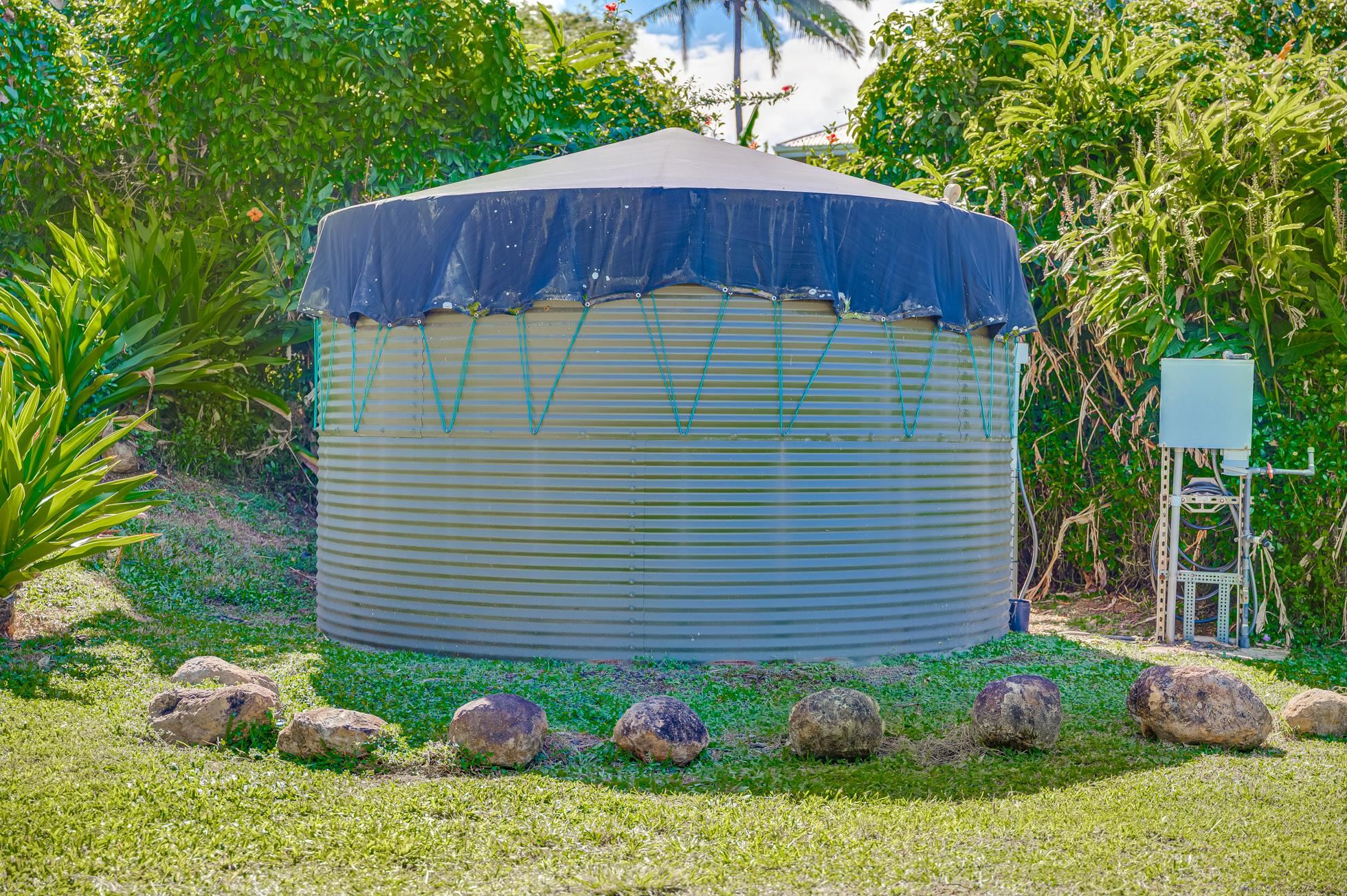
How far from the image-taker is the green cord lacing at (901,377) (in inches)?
294

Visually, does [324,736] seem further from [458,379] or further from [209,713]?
[458,379]

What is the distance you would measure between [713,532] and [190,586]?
13.9 feet

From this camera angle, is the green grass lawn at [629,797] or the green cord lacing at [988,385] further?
the green cord lacing at [988,385]

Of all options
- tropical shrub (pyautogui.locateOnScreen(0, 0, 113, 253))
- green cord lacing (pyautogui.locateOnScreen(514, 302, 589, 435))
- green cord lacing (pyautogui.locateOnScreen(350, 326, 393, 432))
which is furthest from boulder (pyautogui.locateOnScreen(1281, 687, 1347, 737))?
tropical shrub (pyautogui.locateOnScreen(0, 0, 113, 253))

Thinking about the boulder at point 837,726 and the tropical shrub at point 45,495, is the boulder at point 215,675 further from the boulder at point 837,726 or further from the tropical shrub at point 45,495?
the boulder at point 837,726

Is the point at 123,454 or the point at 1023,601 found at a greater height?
the point at 123,454

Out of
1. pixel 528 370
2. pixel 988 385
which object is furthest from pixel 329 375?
pixel 988 385

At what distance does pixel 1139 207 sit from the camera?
923 cm

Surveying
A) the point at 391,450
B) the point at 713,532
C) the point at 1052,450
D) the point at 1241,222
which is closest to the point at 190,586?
the point at 391,450

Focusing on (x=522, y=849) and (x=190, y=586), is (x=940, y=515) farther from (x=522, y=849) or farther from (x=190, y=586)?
(x=190, y=586)

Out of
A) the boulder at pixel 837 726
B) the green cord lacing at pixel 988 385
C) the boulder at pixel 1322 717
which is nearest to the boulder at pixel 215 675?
the boulder at pixel 837 726

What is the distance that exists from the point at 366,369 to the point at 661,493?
6.71 feet

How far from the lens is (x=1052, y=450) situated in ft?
35.1

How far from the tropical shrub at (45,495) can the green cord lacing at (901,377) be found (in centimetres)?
420
